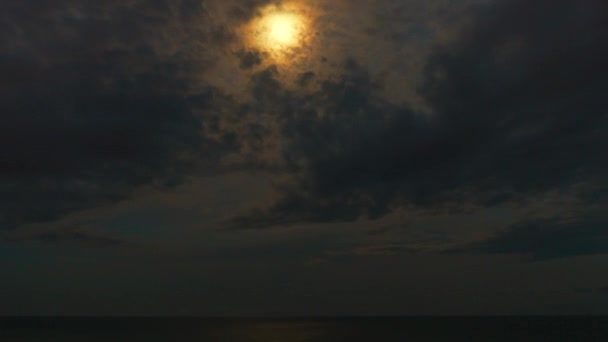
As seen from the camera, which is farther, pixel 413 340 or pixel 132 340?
pixel 132 340

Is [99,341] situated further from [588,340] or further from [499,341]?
[588,340]

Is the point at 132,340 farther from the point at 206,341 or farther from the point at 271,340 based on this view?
the point at 271,340

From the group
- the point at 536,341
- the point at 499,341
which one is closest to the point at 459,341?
the point at 499,341

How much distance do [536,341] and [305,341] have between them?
50.4m

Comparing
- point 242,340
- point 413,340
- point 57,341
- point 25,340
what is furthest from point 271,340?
point 25,340

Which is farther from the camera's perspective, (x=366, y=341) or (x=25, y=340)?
(x=25, y=340)

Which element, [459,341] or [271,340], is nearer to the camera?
[459,341]

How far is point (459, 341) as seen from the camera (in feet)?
364

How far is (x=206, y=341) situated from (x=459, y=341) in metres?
54.7

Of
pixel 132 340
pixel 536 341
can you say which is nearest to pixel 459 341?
pixel 536 341

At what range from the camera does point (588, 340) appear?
118 meters

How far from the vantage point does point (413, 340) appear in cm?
11494

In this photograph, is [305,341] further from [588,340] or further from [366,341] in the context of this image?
[588,340]

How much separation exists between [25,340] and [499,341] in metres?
104
